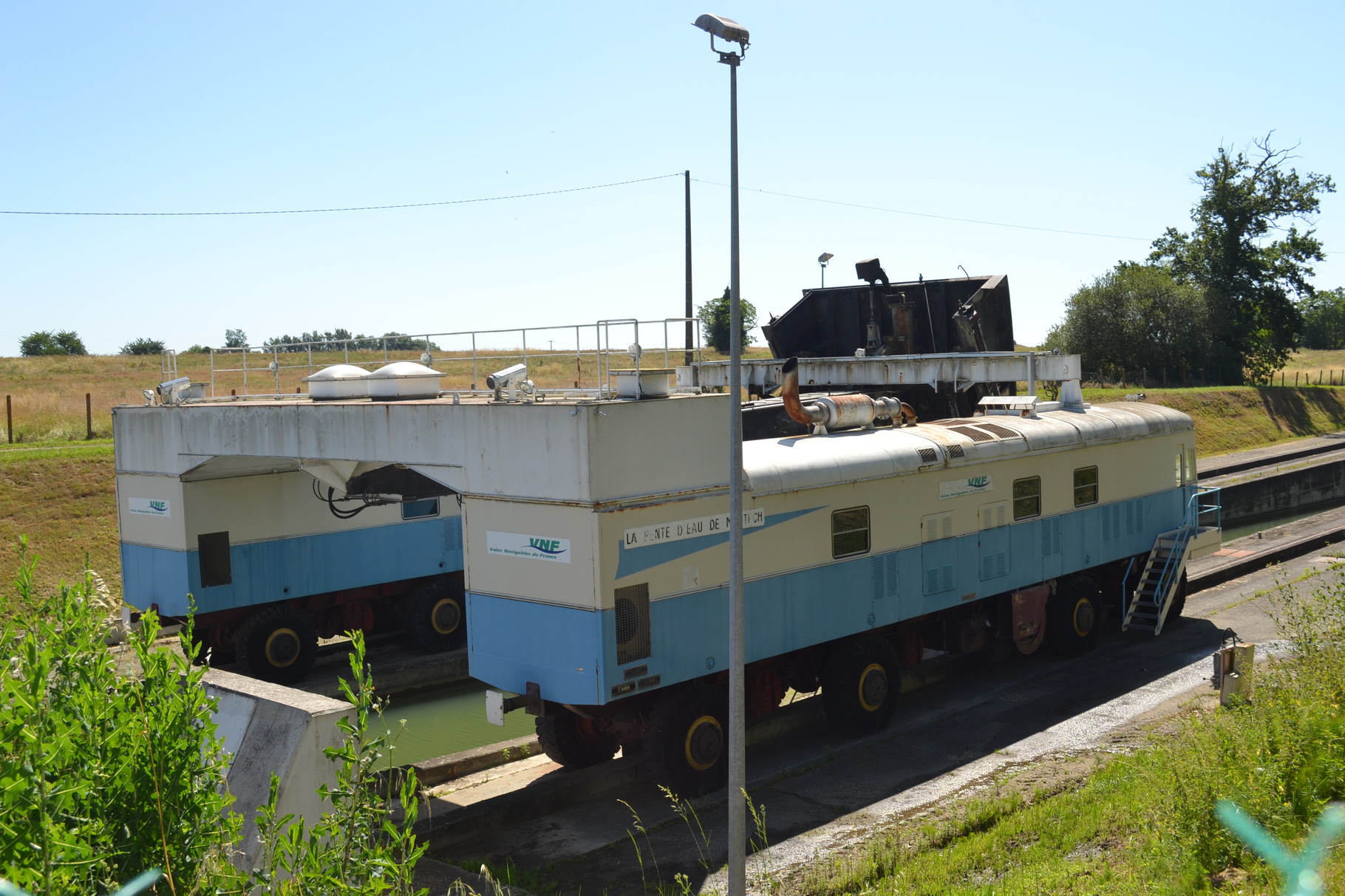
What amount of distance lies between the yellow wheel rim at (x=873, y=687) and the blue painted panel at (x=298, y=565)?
8325mm

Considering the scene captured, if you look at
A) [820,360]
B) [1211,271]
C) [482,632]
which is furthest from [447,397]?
[1211,271]

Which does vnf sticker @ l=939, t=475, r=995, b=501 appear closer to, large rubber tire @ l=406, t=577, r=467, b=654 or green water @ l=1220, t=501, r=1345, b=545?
large rubber tire @ l=406, t=577, r=467, b=654

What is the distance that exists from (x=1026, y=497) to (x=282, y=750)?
36.0ft

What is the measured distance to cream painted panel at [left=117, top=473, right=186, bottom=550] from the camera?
52.5ft

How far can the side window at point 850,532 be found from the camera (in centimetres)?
1275

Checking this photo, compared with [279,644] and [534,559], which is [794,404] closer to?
[534,559]

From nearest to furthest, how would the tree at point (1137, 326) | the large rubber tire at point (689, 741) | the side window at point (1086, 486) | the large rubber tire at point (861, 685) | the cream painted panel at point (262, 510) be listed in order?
the large rubber tire at point (689, 741) → the large rubber tire at point (861, 685) → the cream painted panel at point (262, 510) → the side window at point (1086, 486) → the tree at point (1137, 326)

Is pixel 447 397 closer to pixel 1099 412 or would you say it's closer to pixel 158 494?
pixel 158 494

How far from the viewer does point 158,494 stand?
1633 cm

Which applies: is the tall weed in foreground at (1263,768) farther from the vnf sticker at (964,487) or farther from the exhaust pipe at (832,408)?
the exhaust pipe at (832,408)

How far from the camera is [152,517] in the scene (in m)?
16.5

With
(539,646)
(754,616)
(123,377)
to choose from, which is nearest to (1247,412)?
(754,616)

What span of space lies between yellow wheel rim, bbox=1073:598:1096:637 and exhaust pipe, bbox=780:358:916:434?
4388 mm

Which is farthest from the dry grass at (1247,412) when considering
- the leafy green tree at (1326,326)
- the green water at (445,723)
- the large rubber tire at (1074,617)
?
the leafy green tree at (1326,326)
